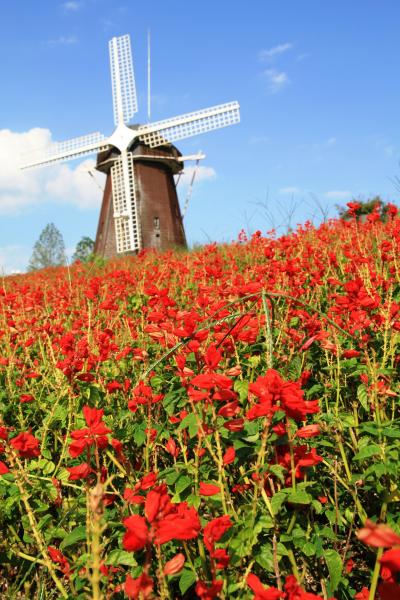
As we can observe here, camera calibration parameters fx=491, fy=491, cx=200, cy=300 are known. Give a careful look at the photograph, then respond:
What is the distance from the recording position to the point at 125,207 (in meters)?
21.5

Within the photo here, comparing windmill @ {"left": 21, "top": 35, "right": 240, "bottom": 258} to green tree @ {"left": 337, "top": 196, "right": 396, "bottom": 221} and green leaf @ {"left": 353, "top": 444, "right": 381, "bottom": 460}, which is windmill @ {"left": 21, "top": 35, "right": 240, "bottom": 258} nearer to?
green tree @ {"left": 337, "top": 196, "right": 396, "bottom": 221}

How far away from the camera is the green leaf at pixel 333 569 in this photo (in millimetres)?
1666

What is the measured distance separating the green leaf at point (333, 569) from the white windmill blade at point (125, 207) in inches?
785

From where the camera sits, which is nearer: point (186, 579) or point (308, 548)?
point (186, 579)

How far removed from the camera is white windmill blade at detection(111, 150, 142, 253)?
70.2 ft

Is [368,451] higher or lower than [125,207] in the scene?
lower

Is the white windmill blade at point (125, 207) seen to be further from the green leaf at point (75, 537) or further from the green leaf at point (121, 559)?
the green leaf at point (121, 559)

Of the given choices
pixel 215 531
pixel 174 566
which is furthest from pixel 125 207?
pixel 174 566

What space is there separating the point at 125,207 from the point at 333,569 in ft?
68.3

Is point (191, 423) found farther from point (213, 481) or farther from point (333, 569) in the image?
point (333, 569)

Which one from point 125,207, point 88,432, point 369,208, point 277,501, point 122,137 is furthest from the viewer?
point 122,137

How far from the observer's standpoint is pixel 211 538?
129 cm

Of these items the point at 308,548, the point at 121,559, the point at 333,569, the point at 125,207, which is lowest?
the point at 333,569

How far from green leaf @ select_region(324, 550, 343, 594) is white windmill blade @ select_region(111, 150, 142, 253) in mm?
19935
